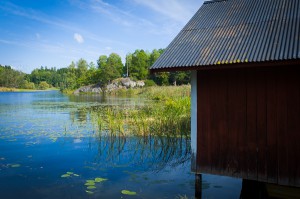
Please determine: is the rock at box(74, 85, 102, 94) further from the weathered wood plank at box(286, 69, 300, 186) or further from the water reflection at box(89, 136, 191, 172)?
the weathered wood plank at box(286, 69, 300, 186)

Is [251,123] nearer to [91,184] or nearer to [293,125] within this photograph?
[293,125]

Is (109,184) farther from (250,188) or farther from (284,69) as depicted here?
(284,69)

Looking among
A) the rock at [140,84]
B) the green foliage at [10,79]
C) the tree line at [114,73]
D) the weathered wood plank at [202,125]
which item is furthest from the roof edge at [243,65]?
the green foliage at [10,79]

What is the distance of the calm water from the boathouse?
1.66 meters

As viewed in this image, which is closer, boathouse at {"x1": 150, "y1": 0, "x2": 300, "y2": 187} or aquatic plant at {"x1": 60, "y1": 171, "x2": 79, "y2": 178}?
boathouse at {"x1": 150, "y1": 0, "x2": 300, "y2": 187}

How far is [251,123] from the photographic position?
5461 millimetres

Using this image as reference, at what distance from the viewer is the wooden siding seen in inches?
203

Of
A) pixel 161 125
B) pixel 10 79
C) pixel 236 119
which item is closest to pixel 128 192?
pixel 236 119

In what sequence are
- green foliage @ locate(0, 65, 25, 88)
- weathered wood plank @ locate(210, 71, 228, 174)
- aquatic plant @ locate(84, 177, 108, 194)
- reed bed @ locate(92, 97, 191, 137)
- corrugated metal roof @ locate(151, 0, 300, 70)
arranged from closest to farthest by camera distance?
corrugated metal roof @ locate(151, 0, 300, 70)
weathered wood plank @ locate(210, 71, 228, 174)
aquatic plant @ locate(84, 177, 108, 194)
reed bed @ locate(92, 97, 191, 137)
green foliage @ locate(0, 65, 25, 88)

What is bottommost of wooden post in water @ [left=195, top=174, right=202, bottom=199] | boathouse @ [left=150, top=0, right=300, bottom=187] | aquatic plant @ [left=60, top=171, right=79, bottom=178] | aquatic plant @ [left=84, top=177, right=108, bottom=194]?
aquatic plant @ [left=84, top=177, right=108, bottom=194]

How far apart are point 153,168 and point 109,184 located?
1672 millimetres

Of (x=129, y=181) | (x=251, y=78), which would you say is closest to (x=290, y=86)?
(x=251, y=78)

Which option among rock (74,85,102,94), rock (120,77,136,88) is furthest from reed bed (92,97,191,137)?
rock (74,85,102,94)

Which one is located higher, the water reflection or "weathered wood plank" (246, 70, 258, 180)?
"weathered wood plank" (246, 70, 258, 180)
